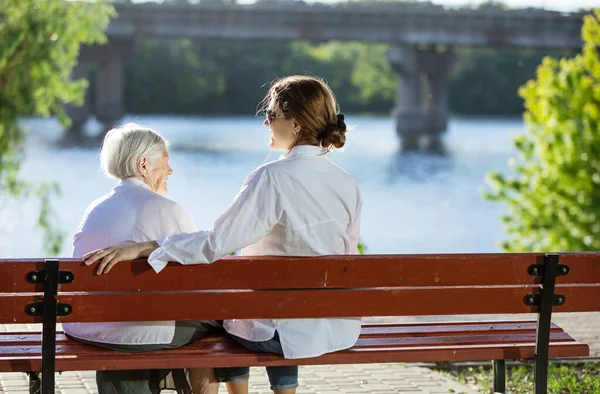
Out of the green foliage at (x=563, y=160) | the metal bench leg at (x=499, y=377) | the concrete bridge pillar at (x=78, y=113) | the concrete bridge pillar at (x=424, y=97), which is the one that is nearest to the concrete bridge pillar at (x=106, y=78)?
the concrete bridge pillar at (x=78, y=113)

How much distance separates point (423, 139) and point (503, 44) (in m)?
11.9

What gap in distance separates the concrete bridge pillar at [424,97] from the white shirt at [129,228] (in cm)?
4907

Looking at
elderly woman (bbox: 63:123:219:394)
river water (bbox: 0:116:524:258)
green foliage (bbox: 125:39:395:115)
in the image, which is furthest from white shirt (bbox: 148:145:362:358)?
green foliage (bbox: 125:39:395:115)

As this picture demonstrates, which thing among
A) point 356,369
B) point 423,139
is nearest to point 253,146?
point 423,139

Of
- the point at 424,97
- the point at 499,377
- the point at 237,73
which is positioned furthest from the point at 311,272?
the point at 237,73

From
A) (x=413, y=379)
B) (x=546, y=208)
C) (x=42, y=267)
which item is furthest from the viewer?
(x=546, y=208)

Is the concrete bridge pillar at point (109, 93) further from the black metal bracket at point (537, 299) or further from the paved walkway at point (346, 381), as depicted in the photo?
the black metal bracket at point (537, 299)

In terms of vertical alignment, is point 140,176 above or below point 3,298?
above

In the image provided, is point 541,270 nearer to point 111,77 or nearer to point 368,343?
point 368,343

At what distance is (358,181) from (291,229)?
43130 mm

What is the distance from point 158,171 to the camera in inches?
161

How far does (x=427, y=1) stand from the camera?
158ft

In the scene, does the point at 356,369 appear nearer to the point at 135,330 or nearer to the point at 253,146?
the point at 135,330

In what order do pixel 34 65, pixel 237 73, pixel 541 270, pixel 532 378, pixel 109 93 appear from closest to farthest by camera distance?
pixel 541 270
pixel 532 378
pixel 34 65
pixel 109 93
pixel 237 73
